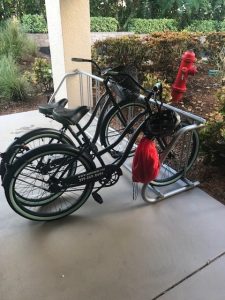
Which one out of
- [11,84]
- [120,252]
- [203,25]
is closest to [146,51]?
[11,84]

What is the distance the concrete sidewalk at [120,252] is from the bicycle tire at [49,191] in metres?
0.08

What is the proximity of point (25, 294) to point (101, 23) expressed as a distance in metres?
10.4

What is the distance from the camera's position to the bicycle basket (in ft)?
6.01

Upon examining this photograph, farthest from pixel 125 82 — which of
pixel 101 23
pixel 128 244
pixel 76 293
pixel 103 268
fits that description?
pixel 101 23

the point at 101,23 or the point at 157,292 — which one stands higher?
the point at 101,23

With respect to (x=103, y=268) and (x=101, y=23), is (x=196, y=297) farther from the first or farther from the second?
(x=101, y=23)

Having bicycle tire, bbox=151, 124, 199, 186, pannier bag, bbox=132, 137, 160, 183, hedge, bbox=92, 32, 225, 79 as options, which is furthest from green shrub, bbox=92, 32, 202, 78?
pannier bag, bbox=132, 137, 160, 183

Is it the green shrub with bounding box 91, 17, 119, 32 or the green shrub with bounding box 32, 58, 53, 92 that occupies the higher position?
the green shrub with bounding box 91, 17, 119, 32

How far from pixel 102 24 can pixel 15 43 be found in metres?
5.23

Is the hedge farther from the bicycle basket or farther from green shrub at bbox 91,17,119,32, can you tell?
green shrub at bbox 91,17,119,32

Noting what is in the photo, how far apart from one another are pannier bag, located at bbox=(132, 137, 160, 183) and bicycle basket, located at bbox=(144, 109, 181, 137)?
2.8 inches

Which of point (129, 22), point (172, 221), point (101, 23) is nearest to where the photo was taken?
point (172, 221)

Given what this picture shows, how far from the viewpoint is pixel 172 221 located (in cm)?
193

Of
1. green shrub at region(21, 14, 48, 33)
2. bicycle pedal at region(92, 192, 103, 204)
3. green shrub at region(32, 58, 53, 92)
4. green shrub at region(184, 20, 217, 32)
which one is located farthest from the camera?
green shrub at region(184, 20, 217, 32)
